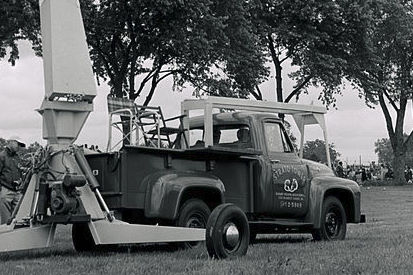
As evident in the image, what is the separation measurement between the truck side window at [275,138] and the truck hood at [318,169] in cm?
52

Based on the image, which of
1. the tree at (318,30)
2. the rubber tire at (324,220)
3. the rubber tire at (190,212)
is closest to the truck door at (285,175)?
Answer: the rubber tire at (324,220)

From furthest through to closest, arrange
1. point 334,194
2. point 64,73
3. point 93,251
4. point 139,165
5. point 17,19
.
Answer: point 17,19 < point 334,194 < point 93,251 < point 139,165 < point 64,73

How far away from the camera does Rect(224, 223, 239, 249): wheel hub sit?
9922 millimetres

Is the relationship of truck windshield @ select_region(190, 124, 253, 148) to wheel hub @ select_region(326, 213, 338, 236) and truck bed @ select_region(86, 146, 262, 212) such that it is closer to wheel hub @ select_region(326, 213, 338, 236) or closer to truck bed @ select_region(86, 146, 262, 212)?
truck bed @ select_region(86, 146, 262, 212)

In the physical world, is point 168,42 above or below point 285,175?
above

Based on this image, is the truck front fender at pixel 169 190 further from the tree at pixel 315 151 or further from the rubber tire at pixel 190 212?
the tree at pixel 315 151

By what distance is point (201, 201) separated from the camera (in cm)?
1119

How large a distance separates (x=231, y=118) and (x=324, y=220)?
2.25m

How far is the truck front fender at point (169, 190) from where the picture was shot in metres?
10.5

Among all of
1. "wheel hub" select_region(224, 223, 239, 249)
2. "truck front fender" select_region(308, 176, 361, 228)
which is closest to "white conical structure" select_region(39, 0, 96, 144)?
"wheel hub" select_region(224, 223, 239, 249)

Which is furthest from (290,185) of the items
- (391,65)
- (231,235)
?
(391,65)

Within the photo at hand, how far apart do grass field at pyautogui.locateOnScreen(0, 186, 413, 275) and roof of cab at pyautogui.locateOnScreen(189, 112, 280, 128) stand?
1891mm

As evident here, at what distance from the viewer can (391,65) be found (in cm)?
4981

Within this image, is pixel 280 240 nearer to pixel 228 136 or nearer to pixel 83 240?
pixel 228 136
